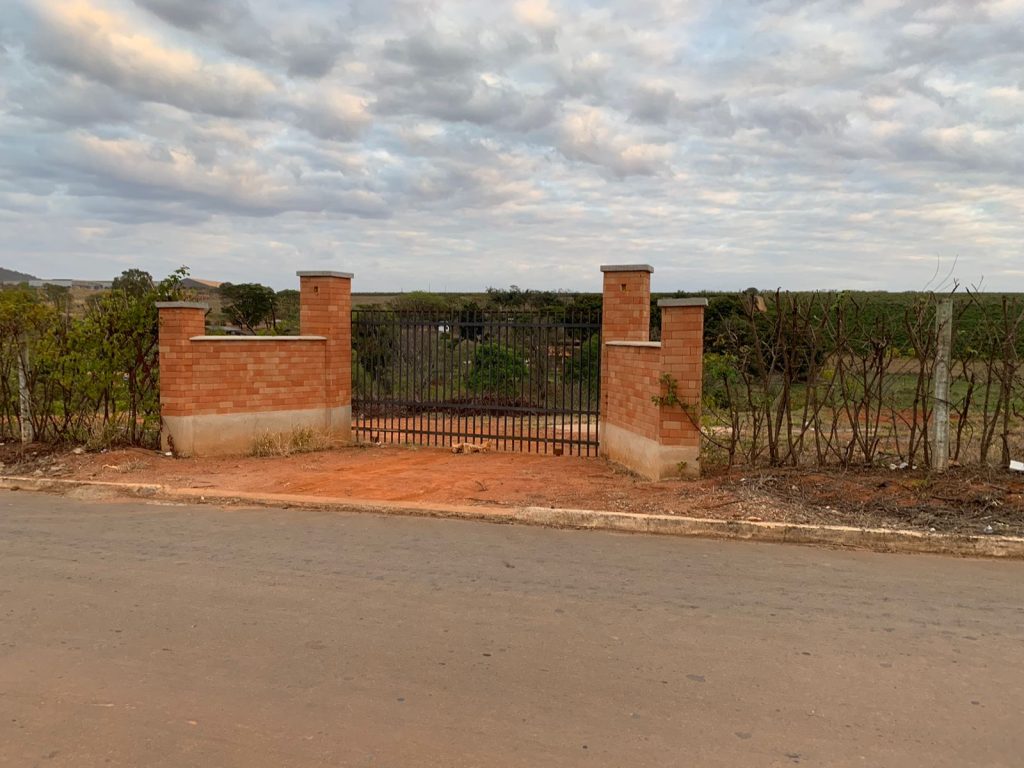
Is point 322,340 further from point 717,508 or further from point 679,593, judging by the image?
point 679,593

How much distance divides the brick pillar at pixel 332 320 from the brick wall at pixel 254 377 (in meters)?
0.02

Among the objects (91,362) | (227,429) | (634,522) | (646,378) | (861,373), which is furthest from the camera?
(227,429)

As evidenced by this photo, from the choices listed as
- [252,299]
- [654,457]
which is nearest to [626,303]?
[654,457]

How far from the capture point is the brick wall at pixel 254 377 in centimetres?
1065

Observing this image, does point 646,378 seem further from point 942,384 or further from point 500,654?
point 500,654

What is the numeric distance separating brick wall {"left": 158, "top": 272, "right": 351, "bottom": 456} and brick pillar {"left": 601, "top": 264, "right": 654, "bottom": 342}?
4070 mm

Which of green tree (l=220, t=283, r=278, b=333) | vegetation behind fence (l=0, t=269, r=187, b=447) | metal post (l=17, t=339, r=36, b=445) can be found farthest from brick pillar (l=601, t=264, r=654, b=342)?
green tree (l=220, t=283, r=278, b=333)

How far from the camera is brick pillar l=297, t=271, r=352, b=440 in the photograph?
1194 centimetres

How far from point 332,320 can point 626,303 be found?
14.6ft

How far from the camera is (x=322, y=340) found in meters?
11.9

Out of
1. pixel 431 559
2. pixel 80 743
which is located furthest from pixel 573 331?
pixel 80 743

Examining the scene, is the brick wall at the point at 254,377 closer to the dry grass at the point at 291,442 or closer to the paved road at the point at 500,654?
the dry grass at the point at 291,442

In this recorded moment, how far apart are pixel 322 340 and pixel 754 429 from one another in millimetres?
6414

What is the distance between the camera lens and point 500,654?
14.0 feet
